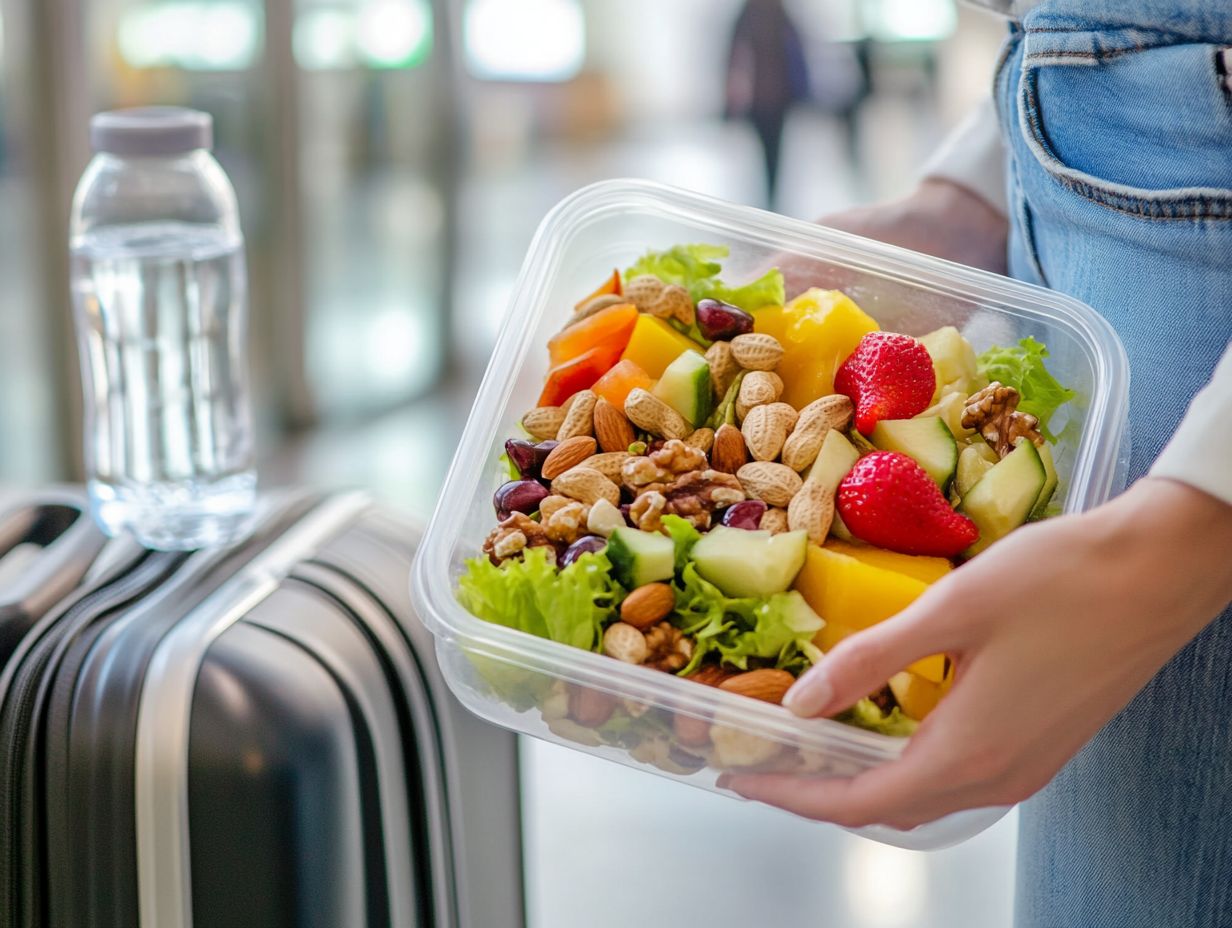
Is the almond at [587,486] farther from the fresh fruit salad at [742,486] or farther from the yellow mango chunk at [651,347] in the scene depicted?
the yellow mango chunk at [651,347]

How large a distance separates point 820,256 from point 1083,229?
0.18 metres

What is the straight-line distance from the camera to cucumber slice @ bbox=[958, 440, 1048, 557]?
0.74 m

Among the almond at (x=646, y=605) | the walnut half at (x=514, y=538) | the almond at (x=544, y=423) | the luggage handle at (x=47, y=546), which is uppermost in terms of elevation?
the almond at (x=544, y=423)

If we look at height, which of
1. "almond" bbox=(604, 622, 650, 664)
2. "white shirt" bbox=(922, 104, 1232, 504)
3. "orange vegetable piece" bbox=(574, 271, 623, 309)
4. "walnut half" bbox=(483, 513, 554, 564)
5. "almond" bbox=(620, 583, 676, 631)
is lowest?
"almond" bbox=(604, 622, 650, 664)

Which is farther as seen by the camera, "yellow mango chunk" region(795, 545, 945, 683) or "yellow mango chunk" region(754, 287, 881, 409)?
"yellow mango chunk" region(754, 287, 881, 409)

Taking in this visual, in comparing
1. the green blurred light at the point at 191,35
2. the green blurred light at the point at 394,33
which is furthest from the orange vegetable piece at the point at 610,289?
the green blurred light at the point at 394,33

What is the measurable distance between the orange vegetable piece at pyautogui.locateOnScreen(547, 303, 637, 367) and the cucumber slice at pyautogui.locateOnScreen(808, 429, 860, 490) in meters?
0.15

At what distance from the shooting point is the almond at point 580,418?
2.58 ft

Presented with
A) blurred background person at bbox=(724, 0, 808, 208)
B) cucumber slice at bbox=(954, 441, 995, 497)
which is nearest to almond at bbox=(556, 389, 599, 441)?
cucumber slice at bbox=(954, 441, 995, 497)

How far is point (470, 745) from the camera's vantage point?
1.03m

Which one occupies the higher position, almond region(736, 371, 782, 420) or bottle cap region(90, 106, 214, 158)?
bottle cap region(90, 106, 214, 158)

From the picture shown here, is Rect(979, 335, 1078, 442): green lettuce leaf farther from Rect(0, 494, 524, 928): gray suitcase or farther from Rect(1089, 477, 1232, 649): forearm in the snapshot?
Rect(0, 494, 524, 928): gray suitcase

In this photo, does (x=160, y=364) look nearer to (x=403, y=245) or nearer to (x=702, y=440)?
(x=702, y=440)

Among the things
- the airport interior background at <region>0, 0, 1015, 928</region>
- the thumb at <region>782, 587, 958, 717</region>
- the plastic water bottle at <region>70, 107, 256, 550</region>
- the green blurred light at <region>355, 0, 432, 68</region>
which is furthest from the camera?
the green blurred light at <region>355, 0, 432, 68</region>
